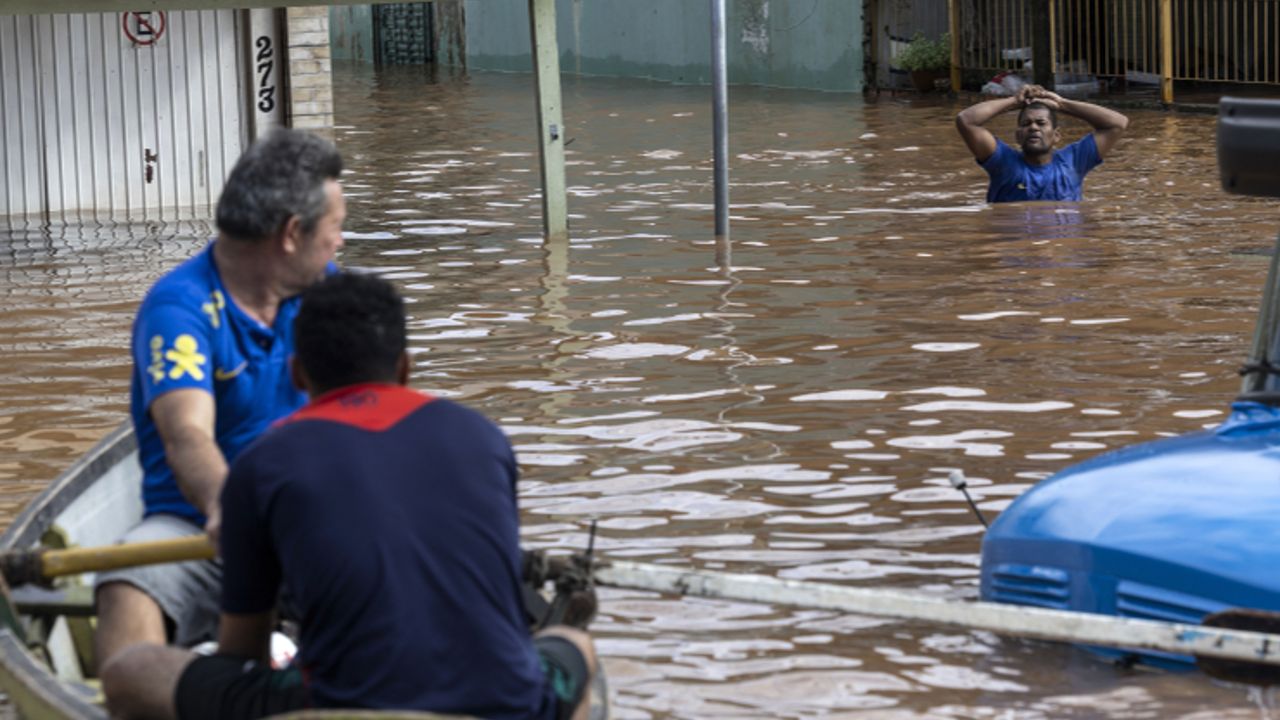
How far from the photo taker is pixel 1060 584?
5.66 m

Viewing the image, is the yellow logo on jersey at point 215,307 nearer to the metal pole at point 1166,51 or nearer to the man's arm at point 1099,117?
the man's arm at point 1099,117

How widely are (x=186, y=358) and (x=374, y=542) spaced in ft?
4.33

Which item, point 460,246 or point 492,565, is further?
point 460,246

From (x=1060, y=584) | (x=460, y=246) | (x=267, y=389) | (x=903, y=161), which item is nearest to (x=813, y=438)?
(x=1060, y=584)

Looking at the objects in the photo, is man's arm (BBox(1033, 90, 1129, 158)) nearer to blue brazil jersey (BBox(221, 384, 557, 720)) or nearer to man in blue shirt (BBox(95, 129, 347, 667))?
man in blue shirt (BBox(95, 129, 347, 667))

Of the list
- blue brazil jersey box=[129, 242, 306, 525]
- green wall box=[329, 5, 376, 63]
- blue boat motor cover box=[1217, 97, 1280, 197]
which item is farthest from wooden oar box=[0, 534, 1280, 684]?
green wall box=[329, 5, 376, 63]

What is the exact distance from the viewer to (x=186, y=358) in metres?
5.09

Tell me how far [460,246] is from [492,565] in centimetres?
1176

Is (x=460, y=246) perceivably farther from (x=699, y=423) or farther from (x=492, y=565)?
(x=492, y=565)

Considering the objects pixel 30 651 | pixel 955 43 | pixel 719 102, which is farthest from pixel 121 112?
pixel 955 43

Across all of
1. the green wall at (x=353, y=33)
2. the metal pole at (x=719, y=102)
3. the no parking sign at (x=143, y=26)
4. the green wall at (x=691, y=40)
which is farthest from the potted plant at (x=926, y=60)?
the green wall at (x=353, y=33)

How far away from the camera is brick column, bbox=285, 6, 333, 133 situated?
17891 mm

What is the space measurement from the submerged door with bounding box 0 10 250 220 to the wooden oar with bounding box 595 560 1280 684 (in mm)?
13400

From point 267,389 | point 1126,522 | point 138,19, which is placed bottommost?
point 1126,522
